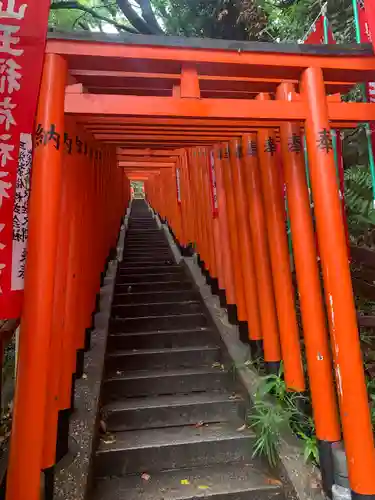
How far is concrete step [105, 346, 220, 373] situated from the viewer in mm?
4641

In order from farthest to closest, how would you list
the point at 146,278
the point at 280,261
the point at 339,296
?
the point at 146,278 → the point at 280,261 → the point at 339,296

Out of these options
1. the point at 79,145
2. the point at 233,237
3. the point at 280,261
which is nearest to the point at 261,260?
the point at 280,261

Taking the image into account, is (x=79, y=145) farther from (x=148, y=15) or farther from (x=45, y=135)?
(x=148, y=15)

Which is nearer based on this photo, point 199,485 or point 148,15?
point 199,485

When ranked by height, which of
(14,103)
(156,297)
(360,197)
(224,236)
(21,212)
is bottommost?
(156,297)

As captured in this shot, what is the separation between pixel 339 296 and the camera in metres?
2.70

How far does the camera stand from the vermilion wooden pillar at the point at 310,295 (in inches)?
115

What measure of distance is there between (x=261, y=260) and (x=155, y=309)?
2435mm

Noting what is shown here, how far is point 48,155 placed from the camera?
2363 mm

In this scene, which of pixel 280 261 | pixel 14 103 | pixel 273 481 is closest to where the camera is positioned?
pixel 14 103

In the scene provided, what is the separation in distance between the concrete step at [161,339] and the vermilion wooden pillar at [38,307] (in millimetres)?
2670

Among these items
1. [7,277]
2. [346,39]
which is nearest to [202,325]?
[7,277]

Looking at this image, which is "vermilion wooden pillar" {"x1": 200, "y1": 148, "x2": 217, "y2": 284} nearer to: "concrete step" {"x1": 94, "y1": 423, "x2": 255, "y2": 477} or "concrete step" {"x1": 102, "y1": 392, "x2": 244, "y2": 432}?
"concrete step" {"x1": 102, "y1": 392, "x2": 244, "y2": 432}

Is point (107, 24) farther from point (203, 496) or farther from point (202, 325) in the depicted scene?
point (203, 496)
